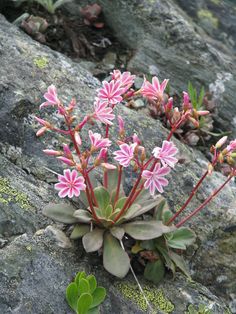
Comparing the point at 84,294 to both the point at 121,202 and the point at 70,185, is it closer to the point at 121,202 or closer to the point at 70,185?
the point at 70,185

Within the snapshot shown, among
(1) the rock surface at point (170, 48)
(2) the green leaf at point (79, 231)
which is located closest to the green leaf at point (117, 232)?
(2) the green leaf at point (79, 231)

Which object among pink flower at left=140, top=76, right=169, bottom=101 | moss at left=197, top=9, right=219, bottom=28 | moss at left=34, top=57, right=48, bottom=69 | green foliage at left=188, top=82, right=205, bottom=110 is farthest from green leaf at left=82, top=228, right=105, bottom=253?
moss at left=197, top=9, right=219, bottom=28

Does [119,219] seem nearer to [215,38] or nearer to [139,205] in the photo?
[139,205]

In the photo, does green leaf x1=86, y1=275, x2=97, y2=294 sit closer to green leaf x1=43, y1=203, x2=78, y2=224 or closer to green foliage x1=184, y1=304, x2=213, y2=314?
green leaf x1=43, y1=203, x2=78, y2=224

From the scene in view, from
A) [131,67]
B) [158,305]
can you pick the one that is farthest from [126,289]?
[131,67]

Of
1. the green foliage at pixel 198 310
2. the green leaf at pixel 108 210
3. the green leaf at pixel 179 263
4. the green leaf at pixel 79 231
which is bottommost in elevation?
the green foliage at pixel 198 310

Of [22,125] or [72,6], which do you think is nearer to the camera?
[22,125]

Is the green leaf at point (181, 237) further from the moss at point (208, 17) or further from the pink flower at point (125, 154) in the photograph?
the moss at point (208, 17)
